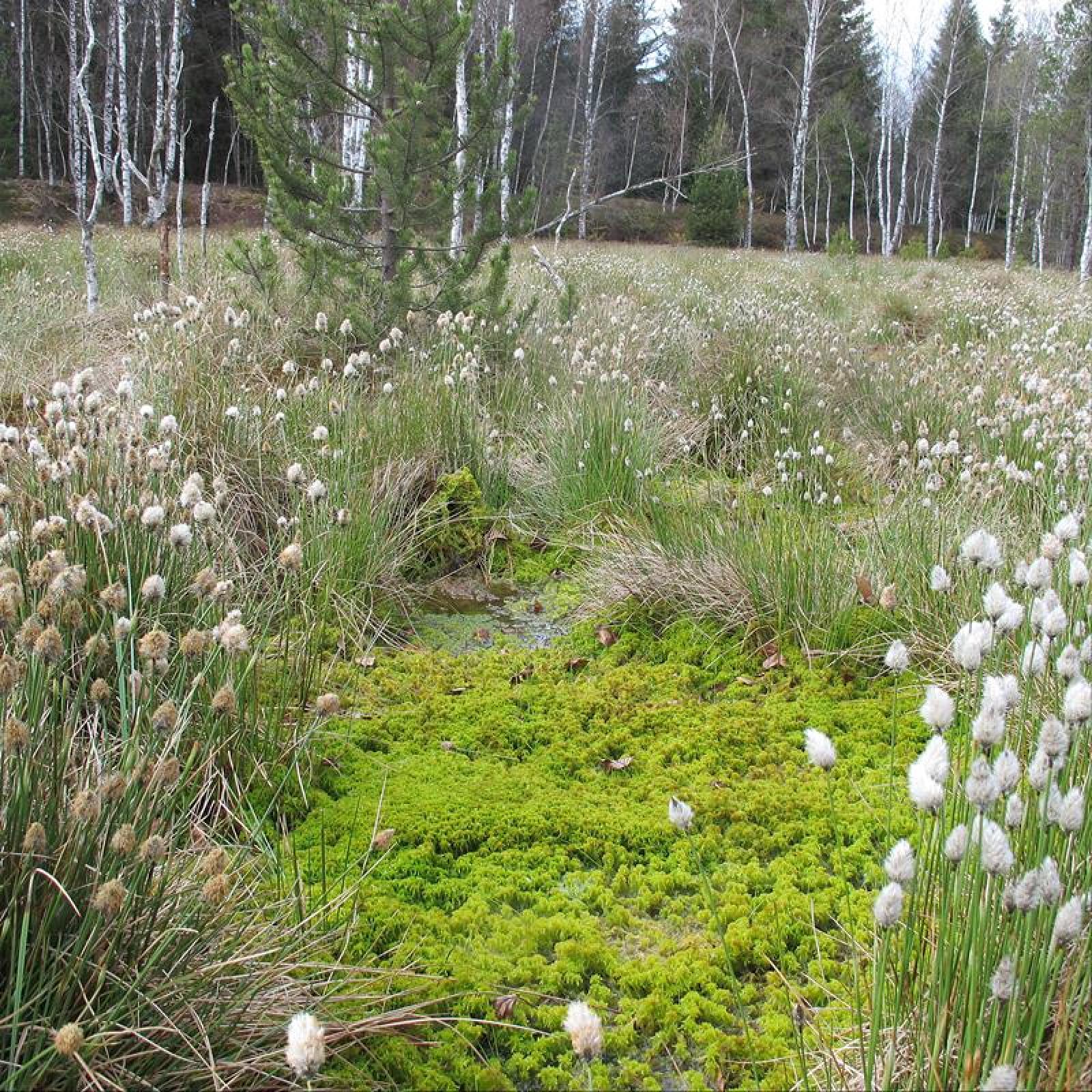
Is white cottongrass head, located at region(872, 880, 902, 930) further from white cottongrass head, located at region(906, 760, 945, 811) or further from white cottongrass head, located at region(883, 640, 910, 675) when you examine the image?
white cottongrass head, located at region(883, 640, 910, 675)

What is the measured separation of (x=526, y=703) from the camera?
10.8ft

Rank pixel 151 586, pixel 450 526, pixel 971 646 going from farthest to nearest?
pixel 450 526
pixel 151 586
pixel 971 646

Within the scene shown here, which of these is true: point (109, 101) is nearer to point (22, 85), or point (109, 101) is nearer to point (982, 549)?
point (982, 549)

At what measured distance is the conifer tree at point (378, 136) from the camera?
584cm

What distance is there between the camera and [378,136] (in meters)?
6.07

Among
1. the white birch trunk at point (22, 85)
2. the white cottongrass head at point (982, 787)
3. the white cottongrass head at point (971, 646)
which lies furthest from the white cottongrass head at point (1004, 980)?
the white birch trunk at point (22, 85)

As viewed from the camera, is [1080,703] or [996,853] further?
[1080,703]

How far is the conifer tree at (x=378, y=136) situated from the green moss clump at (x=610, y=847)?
138 inches

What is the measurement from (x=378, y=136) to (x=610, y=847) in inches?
203

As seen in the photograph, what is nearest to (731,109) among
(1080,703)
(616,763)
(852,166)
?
(852,166)

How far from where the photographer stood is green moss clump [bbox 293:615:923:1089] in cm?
183

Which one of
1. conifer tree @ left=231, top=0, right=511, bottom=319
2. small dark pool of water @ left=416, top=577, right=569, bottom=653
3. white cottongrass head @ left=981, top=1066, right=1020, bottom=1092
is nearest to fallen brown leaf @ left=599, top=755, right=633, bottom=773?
small dark pool of water @ left=416, top=577, right=569, bottom=653

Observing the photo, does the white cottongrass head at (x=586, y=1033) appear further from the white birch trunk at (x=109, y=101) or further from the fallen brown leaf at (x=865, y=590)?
the white birch trunk at (x=109, y=101)

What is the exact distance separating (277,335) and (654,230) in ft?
105
